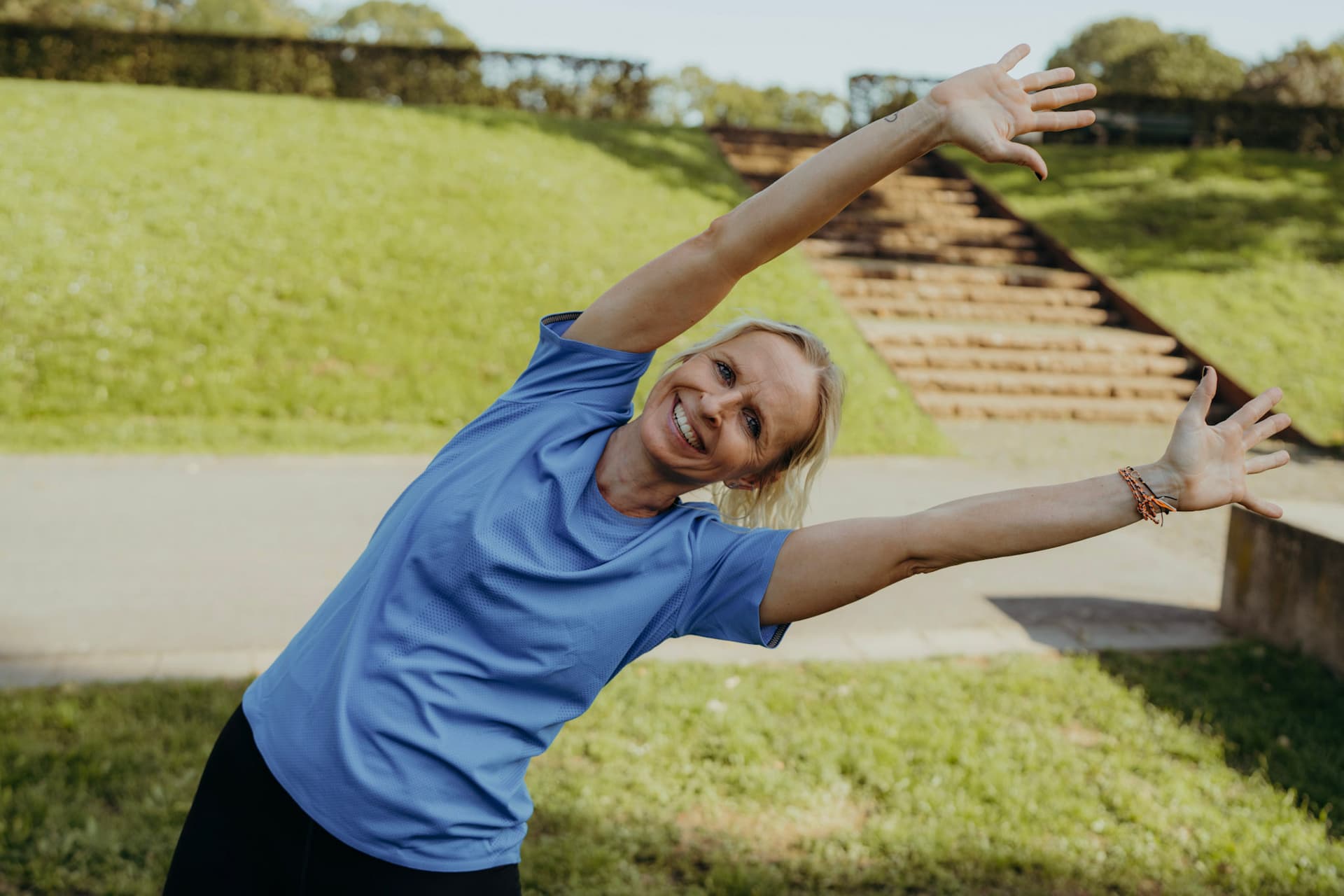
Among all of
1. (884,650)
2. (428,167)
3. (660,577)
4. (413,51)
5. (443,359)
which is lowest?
(884,650)

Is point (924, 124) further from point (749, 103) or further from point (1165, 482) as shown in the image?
point (749, 103)

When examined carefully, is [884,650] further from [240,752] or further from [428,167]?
[428,167]

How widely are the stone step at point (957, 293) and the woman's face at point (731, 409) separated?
10.6 metres

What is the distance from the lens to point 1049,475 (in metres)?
8.77

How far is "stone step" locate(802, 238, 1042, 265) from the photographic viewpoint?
13531mm

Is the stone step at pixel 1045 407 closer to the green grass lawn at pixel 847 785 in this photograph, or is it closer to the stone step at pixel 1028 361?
the stone step at pixel 1028 361

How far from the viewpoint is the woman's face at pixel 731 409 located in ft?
5.98

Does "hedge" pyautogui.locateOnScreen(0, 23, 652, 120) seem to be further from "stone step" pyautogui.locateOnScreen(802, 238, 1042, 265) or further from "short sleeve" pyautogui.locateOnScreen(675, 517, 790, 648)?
"short sleeve" pyautogui.locateOnScreen(675, 517, 790, 648)

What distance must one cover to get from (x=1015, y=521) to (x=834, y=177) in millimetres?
652

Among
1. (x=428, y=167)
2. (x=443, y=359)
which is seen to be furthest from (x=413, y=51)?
(x=443, y=359)

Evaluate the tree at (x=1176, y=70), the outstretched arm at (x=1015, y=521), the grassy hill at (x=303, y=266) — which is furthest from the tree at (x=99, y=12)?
the tree at (x=1176, y=70)

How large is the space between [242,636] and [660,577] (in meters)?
3.69

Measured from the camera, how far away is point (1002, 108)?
70.7 inches

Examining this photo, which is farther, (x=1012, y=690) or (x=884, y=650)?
(x=884, y=650)
